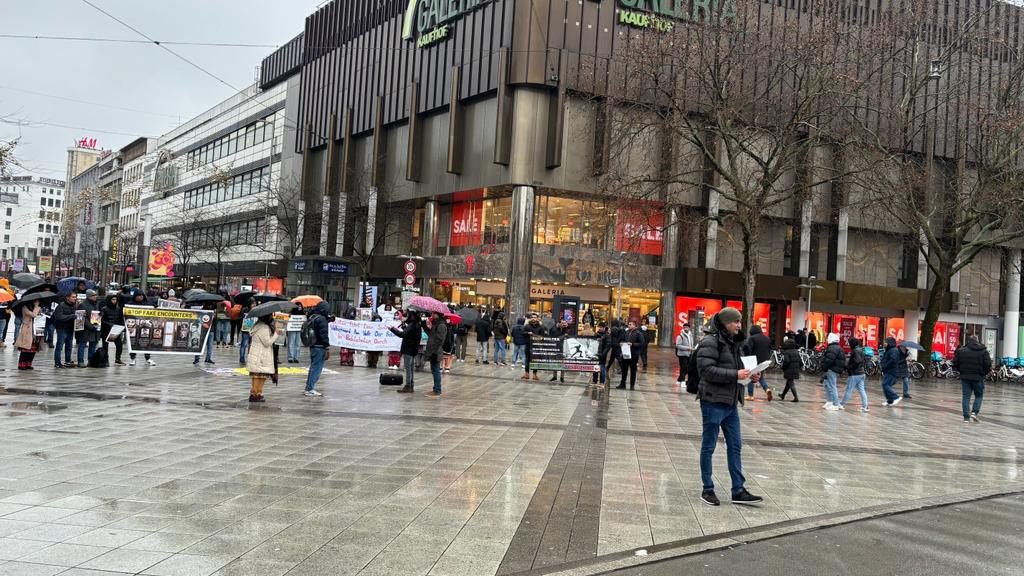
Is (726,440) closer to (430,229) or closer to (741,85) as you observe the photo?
(741,85)

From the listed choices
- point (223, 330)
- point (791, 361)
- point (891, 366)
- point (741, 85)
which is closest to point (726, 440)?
point (791, 361)

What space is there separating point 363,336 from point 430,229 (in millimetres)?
26782

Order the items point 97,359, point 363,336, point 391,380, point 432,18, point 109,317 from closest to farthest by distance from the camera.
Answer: point 391,380 → point 97,359 → point 109,317 → point 363,336 → point 432,18

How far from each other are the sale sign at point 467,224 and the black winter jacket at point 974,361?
3078 cm

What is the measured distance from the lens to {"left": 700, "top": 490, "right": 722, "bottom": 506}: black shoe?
693cm

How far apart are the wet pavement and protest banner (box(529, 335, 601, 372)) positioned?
4.42m

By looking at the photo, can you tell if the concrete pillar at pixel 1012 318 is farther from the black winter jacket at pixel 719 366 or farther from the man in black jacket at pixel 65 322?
the man in black jacket at pixel 65 322

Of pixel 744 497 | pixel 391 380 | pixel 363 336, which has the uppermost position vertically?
pixel 363 336

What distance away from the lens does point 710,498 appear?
6949 mm

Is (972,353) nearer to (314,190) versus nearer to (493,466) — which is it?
(493,466)

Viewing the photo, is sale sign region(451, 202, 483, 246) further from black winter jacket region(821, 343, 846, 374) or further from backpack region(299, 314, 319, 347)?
backpack region(299, 314, 319, 347)

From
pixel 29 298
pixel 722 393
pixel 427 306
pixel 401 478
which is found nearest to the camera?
pixel 722 393

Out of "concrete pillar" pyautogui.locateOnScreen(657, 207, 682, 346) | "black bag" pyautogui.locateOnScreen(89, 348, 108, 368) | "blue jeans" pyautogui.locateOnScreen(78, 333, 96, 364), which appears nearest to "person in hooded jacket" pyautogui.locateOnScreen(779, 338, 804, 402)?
"black bag" pyautogui.locateOnScreen(89, 348, 108, 368)

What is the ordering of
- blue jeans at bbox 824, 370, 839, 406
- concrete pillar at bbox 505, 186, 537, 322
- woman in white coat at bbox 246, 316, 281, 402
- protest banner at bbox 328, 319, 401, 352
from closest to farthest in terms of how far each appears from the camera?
woman in white coat at bbox 246, 316, 281, 402 < blue jeans at bbox 824, 370, 839, 406 < protest banner at bbox 328, 319, 401, 352 < concrete pillar at bbox 505, 186, 537, 322
